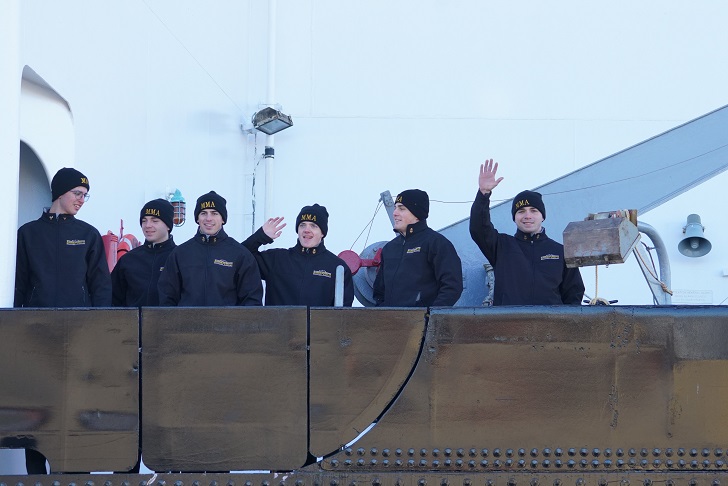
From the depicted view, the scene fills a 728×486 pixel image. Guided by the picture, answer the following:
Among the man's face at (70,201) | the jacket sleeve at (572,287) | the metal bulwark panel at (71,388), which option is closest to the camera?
the metal bulwark panel at (71,388)

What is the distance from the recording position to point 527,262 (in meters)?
5.02

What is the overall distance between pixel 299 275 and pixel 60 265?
1.27m

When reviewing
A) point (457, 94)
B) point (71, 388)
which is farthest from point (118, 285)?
Answer: point (457, 94)

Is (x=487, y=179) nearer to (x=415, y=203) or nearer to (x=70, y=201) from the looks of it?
(x=415, y=203)

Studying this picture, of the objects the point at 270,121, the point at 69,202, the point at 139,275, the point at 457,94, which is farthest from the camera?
the point at 457,94

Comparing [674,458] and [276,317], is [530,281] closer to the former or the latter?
[674,458]

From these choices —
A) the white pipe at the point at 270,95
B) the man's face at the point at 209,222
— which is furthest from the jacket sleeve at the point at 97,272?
the white pipe at the point at 270,95

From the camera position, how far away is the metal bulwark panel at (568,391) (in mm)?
3678

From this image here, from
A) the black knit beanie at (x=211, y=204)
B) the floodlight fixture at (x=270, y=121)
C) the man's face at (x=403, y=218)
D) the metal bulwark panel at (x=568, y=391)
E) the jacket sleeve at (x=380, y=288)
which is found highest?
the floodlight fixture at (x=270, y=121)

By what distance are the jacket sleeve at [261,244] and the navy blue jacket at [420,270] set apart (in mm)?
650

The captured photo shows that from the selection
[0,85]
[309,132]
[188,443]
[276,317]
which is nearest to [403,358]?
[276,317]

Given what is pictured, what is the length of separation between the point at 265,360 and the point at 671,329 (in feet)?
5.28

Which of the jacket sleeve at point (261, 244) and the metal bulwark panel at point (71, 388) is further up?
the jacket sleeve at point (261, 244)

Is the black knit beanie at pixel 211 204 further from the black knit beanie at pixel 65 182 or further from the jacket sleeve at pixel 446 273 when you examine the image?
the jacket sleeve at pixel 446 273
